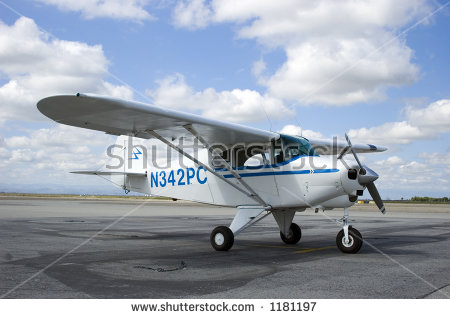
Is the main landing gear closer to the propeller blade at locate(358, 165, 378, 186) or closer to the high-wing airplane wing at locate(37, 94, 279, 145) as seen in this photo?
the propeller blade at locate(358, 165, 378, 186)

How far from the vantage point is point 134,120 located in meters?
9.07

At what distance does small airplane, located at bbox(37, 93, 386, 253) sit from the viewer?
8.62 meters

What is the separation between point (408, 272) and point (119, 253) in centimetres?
593

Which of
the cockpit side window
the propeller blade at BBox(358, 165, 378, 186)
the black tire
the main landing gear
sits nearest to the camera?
the propeller blade at BBox(358, 165, 378, 186)

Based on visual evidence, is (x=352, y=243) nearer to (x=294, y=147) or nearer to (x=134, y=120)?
(x=294, y=147)

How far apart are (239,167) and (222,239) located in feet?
6.52

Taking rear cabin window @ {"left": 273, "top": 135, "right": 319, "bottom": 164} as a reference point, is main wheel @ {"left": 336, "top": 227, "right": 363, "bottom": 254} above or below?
below

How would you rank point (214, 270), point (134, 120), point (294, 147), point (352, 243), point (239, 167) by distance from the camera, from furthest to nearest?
Result: point (239, 167), point (294, 147), point (352, 243), point (134, 120), point (214, 270)


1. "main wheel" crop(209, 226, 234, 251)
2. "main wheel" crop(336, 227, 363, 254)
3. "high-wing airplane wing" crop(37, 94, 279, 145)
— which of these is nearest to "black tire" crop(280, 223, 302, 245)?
"main wheel" crop(336, 227, 363, 254)

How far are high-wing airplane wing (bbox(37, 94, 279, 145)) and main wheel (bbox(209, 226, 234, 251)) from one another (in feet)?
7.75

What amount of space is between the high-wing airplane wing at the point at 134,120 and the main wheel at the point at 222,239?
7.75 feet

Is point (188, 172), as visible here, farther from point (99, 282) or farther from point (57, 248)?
point (99, 282)

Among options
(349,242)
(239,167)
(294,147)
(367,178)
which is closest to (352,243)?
(349,242)

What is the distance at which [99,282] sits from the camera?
616 centimetres
